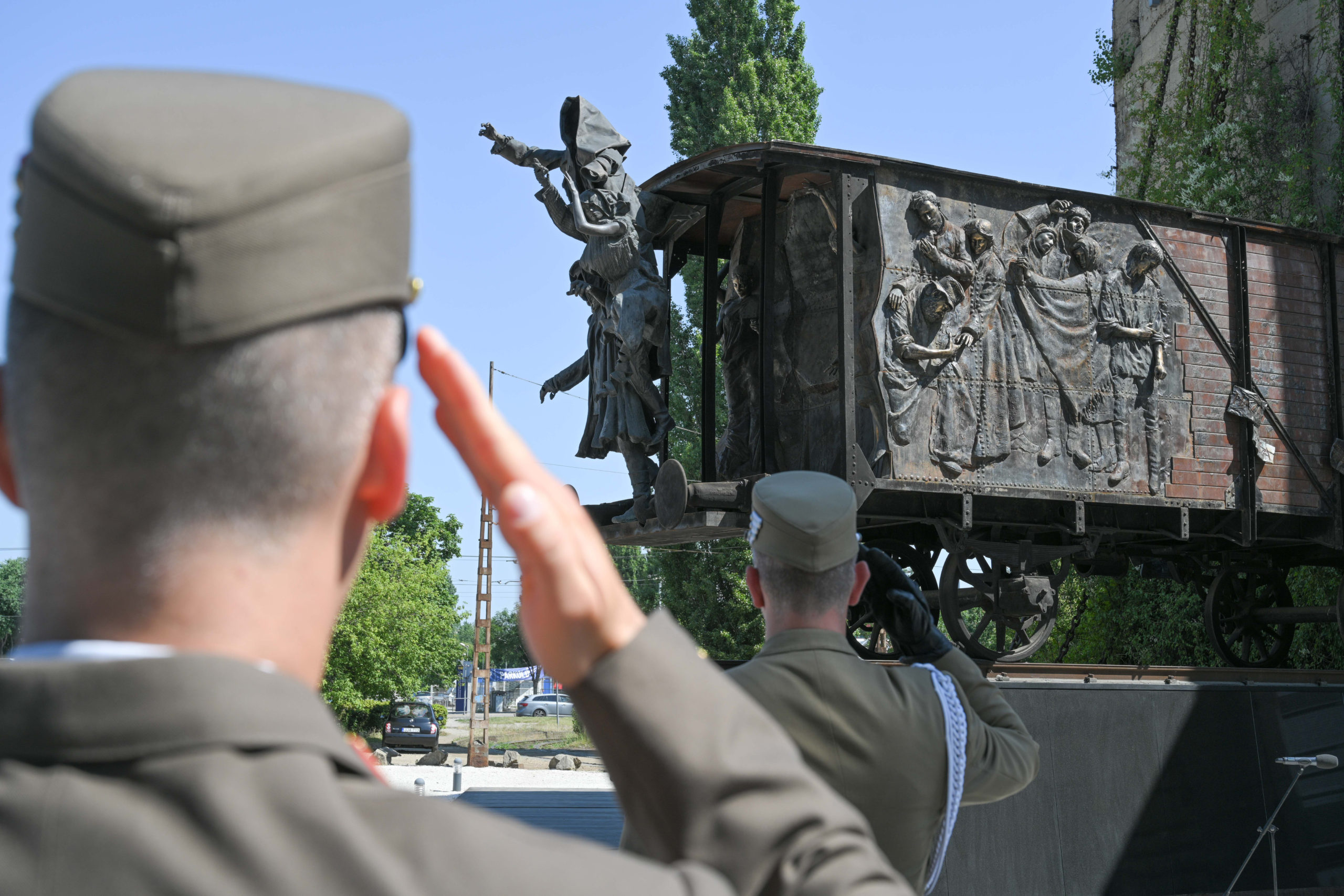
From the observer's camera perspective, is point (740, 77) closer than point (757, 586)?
No

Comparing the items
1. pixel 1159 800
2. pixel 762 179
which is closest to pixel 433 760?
pixel 762 179

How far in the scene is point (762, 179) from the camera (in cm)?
1060

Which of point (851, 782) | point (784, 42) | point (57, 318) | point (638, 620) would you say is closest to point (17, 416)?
point (57, 318)

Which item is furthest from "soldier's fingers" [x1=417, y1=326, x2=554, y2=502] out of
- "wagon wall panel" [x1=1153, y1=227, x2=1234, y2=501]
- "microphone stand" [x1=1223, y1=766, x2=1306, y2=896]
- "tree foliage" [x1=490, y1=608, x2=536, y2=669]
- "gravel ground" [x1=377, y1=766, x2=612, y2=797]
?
"tree foliage" [x1=490, y1=608, x2=536, y2=669]

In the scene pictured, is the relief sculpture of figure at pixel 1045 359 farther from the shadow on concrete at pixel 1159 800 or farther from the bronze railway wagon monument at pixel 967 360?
the shadow on concrete at pixel 1159 800

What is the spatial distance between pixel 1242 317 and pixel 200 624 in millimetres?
12085

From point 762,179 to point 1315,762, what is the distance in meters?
6.03

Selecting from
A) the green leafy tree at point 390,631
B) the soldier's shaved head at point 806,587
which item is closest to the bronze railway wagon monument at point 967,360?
the soldier's shaved head at point 806,587

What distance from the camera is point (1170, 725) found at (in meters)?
8.99

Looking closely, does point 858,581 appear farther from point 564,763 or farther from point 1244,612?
point 564,763

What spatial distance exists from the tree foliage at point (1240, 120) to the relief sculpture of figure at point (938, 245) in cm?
806

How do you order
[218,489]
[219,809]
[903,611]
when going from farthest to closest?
[903,611] < [218,489] < [219,809]

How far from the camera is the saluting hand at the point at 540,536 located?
1.00 m

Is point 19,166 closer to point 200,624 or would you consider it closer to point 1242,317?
point 200,624
